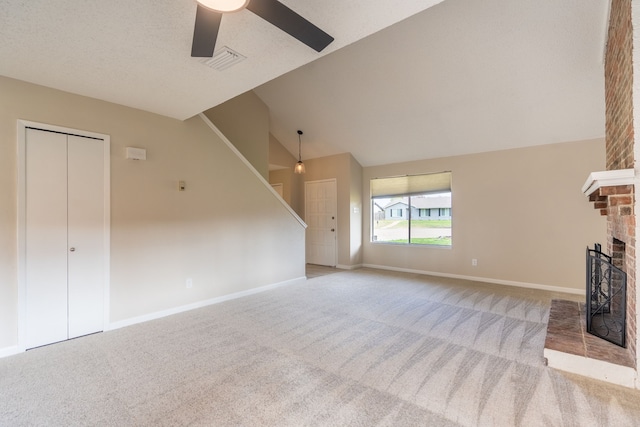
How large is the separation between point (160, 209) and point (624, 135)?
15.0 feet

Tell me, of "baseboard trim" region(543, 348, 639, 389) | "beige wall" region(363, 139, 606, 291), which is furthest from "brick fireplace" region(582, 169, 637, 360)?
A: "beige wall" region(363, 139, 606, 291)

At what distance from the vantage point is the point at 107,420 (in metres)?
1.78

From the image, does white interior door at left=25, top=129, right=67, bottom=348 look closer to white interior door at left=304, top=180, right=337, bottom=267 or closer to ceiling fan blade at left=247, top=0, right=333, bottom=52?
ceiling fan blade at left=247, top=0, right=333, bottom=52

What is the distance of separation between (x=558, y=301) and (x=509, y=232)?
5.80 feet

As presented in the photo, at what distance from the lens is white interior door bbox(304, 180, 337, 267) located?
6895 millimetres

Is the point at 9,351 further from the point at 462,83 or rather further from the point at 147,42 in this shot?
the point at 462,83

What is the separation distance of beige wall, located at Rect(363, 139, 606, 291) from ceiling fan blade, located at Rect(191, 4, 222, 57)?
4907mm

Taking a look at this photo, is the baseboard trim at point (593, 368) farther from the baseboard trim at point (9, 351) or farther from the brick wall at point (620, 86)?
the baseboard trim at point (9, 351)

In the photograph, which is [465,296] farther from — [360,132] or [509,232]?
[360,132]

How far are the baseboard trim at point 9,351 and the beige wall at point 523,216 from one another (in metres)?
5.89

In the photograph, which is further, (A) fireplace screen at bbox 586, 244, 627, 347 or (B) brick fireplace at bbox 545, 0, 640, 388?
(A) fireplace screen at bbox 586, 244, 627, 347

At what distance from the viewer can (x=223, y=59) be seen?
2.42 m

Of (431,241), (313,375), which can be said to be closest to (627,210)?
(313,375)

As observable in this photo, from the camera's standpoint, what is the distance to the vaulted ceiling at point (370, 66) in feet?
6.51
